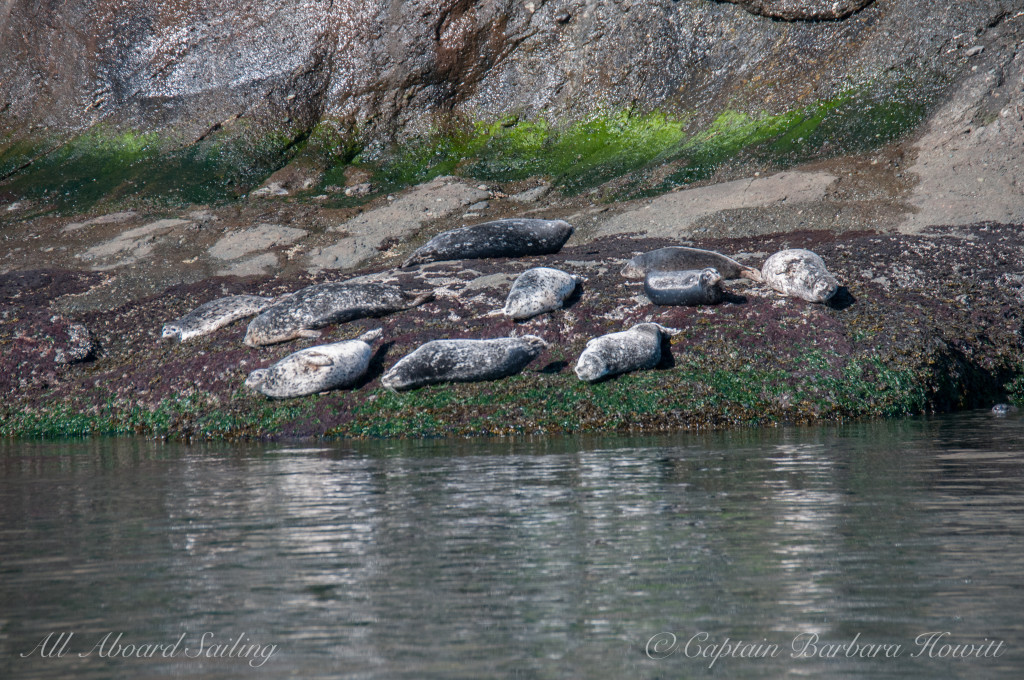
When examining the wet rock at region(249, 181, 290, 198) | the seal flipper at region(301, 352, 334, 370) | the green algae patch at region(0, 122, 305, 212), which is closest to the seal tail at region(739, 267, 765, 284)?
the seal flipper at region(301, 352, 334, 370)

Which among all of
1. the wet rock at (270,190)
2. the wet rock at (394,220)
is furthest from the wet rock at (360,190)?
the wet rock at (270,190)

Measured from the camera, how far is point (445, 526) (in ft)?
16.1

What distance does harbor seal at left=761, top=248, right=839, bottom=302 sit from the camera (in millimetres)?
10656

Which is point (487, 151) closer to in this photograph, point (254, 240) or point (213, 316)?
point (254, 240)

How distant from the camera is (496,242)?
13711 millimetres

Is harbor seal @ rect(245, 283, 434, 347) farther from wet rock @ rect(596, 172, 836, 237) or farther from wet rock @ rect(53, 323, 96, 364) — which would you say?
wet rock @ rect(596, 172, 836, 237)

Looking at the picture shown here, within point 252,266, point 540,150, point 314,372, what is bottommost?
point 314,372

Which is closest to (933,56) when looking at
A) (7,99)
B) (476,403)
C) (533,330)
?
(533,330)

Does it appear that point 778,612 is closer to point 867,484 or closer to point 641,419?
point 867,484

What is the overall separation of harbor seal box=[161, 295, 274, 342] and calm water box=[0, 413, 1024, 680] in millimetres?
4868

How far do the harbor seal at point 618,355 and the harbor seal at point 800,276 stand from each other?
2.01 meters

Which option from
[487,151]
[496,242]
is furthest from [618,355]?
[487,151]

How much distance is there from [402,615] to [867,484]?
11.0 feet

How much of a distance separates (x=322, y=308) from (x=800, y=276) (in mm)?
5372
